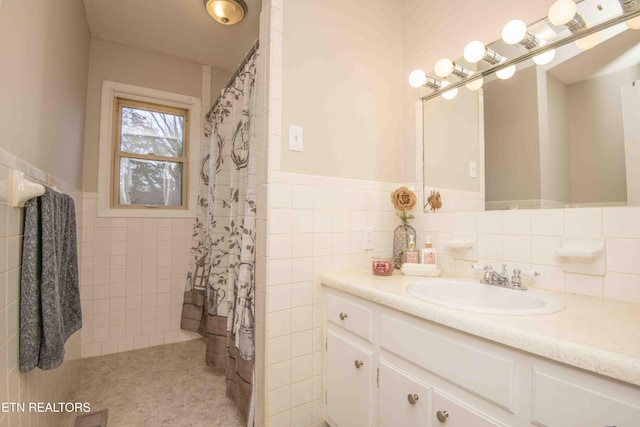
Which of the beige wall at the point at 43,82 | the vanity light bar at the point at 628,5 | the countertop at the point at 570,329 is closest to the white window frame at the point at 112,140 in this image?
the beige wall at the point at 43,82

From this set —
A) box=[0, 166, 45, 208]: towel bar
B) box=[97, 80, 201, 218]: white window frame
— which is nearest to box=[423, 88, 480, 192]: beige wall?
box=[0, 166, 45, 208]: towel bar

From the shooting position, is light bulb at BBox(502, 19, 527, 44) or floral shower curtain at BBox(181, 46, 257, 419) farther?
floral shower curtain at BBox(181, 46, 257, 419)

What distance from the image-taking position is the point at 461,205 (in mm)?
1405

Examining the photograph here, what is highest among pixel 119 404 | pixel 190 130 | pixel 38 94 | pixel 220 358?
pixel 190 130

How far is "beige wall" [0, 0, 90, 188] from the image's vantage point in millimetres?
883

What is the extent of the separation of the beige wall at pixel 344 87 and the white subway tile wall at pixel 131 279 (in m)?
1.84

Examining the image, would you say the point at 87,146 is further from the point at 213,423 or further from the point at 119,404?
the point at 213,423

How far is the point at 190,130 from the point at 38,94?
5.11 feet

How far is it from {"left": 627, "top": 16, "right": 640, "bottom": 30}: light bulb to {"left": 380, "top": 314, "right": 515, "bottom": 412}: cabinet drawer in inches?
46.3

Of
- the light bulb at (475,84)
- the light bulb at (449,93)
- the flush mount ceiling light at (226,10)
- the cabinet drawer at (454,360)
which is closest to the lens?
the cabinet drawer at (454,360)

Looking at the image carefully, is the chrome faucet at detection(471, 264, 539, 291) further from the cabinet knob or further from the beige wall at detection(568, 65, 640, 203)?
the cabinet knob

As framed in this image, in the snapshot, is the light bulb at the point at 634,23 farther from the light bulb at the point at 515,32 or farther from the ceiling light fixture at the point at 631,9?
the light bulb at the point at 515,32

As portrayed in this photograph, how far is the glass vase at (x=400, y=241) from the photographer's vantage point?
1.52 m

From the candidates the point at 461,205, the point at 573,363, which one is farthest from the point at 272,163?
the point at 573,363
